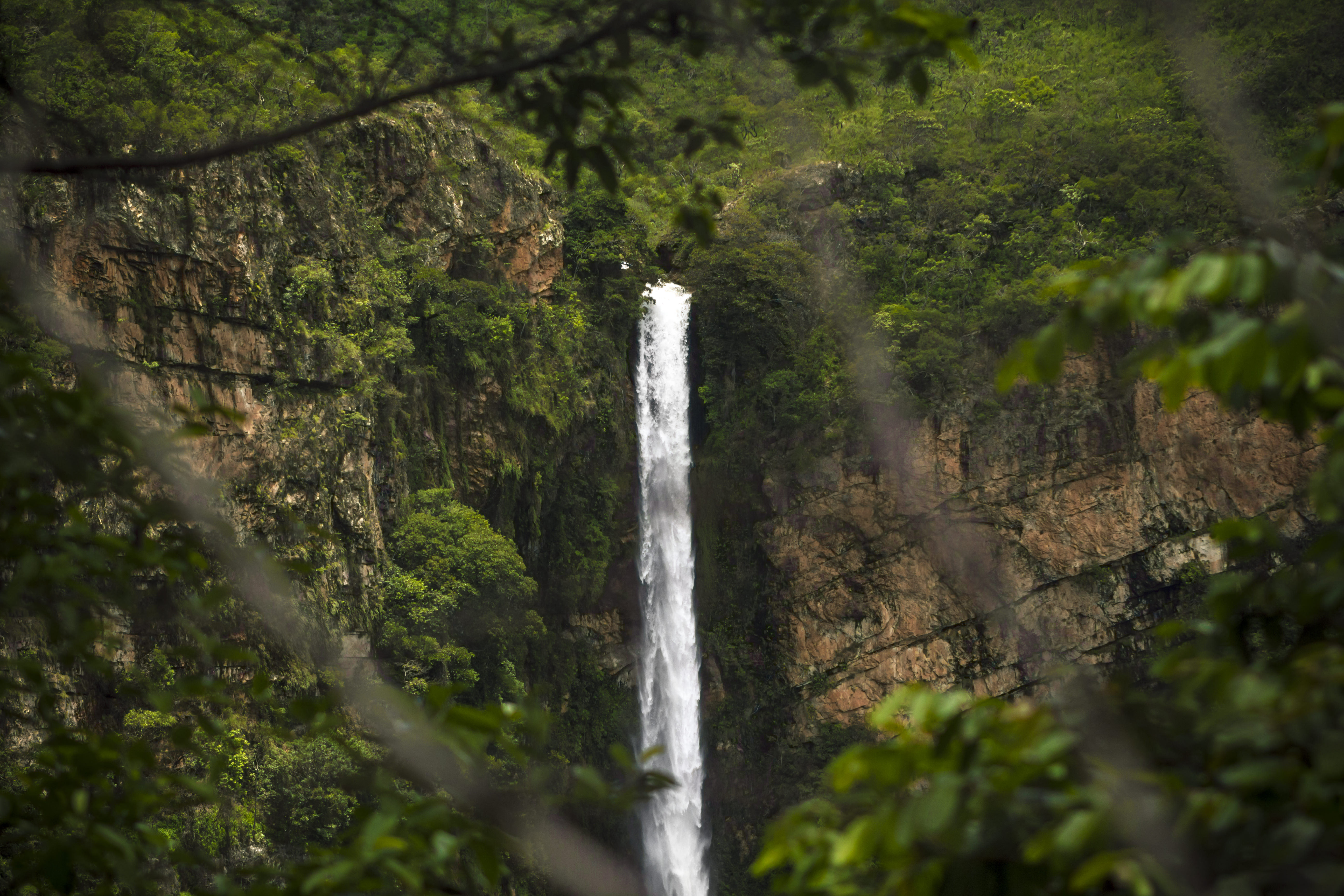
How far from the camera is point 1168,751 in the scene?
5.40 feet

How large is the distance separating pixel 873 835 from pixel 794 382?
18.9m

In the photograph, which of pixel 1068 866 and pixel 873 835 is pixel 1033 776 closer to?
pixel 1068 866

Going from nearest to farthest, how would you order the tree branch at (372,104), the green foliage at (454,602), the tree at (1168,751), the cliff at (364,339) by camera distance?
the tree at (1168,751), the tree branch at (372,104), the cliff at (364,339), the green foliage at (454,602)

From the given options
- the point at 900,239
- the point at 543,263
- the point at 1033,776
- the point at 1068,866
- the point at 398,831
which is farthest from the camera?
the point at 900,239

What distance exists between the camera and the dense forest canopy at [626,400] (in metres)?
1.51

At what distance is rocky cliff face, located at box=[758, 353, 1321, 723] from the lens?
19094 mm

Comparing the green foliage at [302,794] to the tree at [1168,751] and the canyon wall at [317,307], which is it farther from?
the tree at [1168,751]

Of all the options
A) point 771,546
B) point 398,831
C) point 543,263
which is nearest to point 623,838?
point 771,546

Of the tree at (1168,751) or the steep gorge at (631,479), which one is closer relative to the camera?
the tree at (1168,751)

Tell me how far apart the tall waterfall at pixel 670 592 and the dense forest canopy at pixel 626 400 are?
482 mm

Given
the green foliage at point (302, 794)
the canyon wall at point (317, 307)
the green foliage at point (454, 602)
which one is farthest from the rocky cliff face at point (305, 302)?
the green foliage at point (302, 794)

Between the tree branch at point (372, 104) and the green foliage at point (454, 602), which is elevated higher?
the green foliage at point (454, 602)

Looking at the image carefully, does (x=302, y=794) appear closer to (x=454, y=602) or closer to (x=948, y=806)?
(x=454, y=602)

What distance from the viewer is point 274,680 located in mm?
12172
